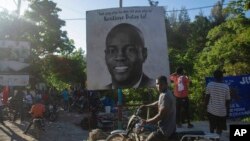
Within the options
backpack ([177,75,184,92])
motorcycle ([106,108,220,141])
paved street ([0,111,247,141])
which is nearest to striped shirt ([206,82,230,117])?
motorcycle ([106,108,220,141])

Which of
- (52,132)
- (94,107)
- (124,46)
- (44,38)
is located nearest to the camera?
(124,46)

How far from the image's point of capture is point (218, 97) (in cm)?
913

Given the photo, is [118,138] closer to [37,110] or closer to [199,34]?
[37,110]

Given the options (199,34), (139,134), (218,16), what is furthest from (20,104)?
(218,16)

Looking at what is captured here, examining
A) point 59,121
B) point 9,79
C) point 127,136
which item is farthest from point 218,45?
point 127,136

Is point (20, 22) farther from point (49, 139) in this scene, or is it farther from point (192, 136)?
point (192, 136)

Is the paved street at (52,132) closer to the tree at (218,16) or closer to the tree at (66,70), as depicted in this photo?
the tree at (66,70)

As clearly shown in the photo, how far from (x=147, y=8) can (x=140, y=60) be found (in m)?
1.47

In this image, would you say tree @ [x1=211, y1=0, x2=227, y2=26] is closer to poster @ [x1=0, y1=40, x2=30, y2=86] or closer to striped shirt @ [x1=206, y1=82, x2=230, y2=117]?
poster @ [x1=0, y1=40, x2=30, y2=86]

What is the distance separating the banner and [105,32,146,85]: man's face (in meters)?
3.83

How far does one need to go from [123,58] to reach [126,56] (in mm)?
115

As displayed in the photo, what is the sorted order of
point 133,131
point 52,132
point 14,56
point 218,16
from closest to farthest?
1. point 133,131
2. point 52,132
3. point 14,56
4. point 218,16

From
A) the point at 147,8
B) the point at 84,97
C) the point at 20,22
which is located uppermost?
the point at 20,22

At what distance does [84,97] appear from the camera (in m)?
24.5
